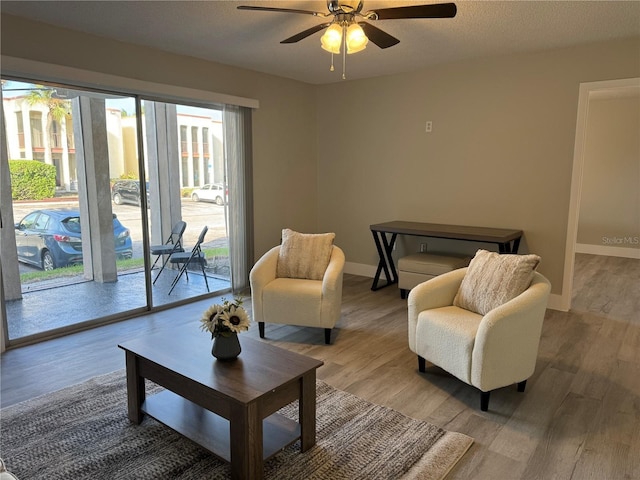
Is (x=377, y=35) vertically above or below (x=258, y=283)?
above

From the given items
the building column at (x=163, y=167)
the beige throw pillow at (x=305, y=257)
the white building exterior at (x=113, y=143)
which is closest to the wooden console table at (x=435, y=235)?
the beige throw pillow at (x=305, y=257)

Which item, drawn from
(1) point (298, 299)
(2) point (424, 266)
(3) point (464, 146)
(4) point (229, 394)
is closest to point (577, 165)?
(3) point (464, 146)

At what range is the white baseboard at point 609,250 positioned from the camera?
21.4 feet

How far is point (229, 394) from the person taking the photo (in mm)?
1806

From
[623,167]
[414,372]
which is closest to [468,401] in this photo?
[414,372]

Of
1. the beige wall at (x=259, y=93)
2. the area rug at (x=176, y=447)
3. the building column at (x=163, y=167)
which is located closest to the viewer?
the area rug at (x=176, y=447)

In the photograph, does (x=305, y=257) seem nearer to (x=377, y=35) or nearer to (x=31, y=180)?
(x=377, y=35)

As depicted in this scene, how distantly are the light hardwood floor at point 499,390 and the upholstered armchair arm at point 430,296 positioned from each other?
0.39 metres

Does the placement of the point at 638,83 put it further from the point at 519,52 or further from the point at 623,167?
the point at 623,167

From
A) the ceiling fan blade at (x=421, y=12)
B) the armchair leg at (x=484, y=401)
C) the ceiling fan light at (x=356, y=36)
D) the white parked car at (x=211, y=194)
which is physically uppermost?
the ceiling fan blade at (x=421, y=12)

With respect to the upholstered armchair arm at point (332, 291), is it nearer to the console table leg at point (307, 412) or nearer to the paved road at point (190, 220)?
the console table leg at point (307, 412)

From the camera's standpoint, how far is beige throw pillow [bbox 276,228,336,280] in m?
3.69

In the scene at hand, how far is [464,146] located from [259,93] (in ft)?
7.60

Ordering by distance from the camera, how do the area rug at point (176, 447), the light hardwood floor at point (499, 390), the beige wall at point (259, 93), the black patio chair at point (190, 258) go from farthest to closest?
1. the black patio chair at point (190, 258)
2. the beige wall at point (259, 93)
3. the light hardwood floor at point (499, 390)
4. the area rug at point (176, 447)
